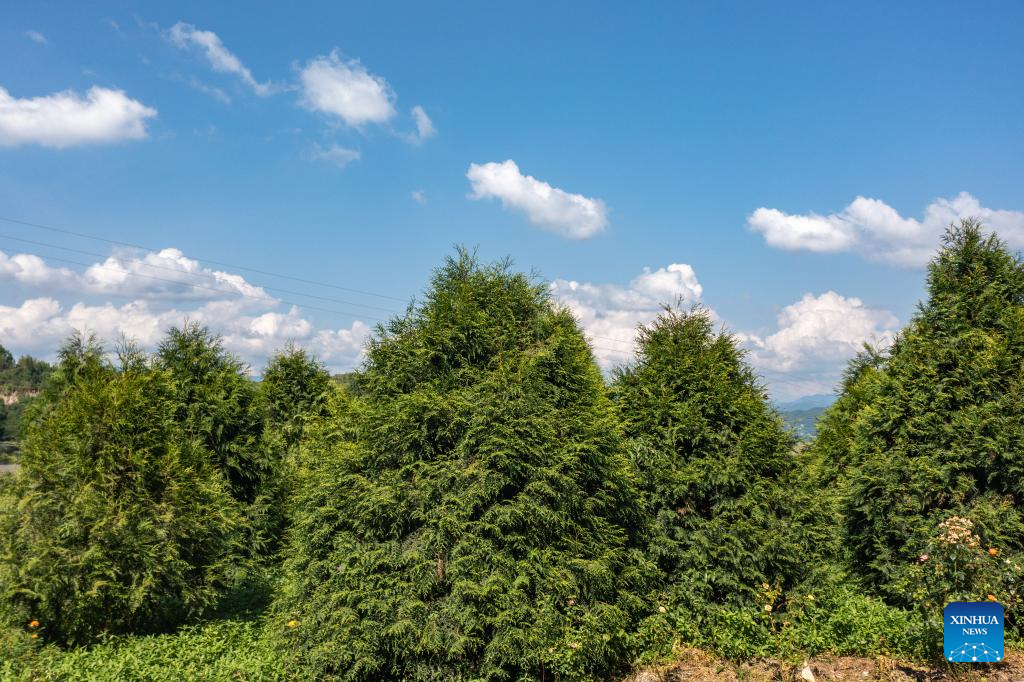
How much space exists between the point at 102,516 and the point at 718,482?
8286mm

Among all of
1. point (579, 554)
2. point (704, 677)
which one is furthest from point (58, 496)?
point (704, 677)

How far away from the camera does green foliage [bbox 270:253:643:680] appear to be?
6.36 metres

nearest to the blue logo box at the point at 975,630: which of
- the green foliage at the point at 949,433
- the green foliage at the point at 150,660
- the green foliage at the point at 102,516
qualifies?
the green foliage at the point at 949,433

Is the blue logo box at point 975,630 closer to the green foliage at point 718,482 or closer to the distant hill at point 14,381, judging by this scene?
the green foliage at point 718,482

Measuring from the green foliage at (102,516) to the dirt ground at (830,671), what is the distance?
6.28 m

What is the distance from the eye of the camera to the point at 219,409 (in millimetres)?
12703

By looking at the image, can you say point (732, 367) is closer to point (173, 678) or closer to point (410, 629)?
point (410, 629)

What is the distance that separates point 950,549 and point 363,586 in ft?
22.2

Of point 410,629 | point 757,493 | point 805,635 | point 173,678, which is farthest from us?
point 757,493

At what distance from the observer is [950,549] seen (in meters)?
6.70

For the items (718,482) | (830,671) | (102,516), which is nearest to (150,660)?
(102,516)

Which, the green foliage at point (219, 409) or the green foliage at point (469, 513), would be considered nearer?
the green foliage at point (469, 513)

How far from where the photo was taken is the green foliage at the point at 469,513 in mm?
6359

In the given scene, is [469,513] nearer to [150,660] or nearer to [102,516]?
[150,660]
